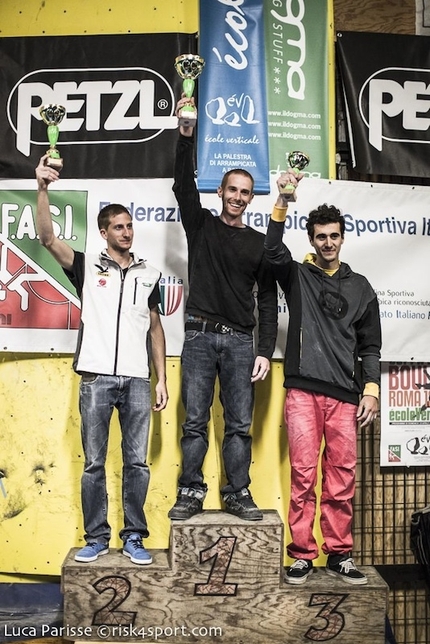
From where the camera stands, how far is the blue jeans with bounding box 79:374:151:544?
3.07 meters

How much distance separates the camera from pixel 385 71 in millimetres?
3820

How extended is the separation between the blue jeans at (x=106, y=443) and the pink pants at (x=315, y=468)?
0.71 m

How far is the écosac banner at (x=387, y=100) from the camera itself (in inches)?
149

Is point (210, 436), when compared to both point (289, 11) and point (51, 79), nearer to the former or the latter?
point (51, 79)

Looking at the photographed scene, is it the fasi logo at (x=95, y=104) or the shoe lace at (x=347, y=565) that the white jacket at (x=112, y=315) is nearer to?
the fasi logo at (x=95, y=104)

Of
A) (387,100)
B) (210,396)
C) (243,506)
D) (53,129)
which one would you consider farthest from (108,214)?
(387,100)

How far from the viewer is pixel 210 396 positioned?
3.22 m

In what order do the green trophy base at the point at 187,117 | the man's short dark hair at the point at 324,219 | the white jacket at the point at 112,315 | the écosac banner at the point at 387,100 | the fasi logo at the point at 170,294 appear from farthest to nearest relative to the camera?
the écosac banner at the point at 387,100, the fasi logo at the point at 170,294, the man's short dark hair at the point at 324,219, the white jacket at the point at 112,315, the green trophy base at the point at 187,117

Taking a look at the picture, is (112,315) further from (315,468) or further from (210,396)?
(315,468)

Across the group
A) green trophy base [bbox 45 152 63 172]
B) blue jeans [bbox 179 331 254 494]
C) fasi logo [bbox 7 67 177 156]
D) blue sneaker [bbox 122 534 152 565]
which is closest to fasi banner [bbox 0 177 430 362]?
fasi logo [bbox 7 67 177 156]

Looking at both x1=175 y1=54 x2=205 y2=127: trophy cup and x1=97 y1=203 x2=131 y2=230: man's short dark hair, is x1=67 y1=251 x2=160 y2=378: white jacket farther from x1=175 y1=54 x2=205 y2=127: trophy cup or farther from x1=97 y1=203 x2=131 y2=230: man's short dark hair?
x1=175 y1=54 x2=205 y2=127: trophy cup

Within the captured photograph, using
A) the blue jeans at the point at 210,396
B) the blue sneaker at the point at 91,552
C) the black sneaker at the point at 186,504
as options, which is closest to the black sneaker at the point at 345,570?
the blue jeans at the point at 210,396

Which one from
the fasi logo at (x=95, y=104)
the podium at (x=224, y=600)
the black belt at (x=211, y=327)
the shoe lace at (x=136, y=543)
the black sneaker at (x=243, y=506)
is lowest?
the podium at (x=224, y=600)

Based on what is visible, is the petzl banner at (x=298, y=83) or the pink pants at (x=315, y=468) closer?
the pink pants at (x=315, y=468)
